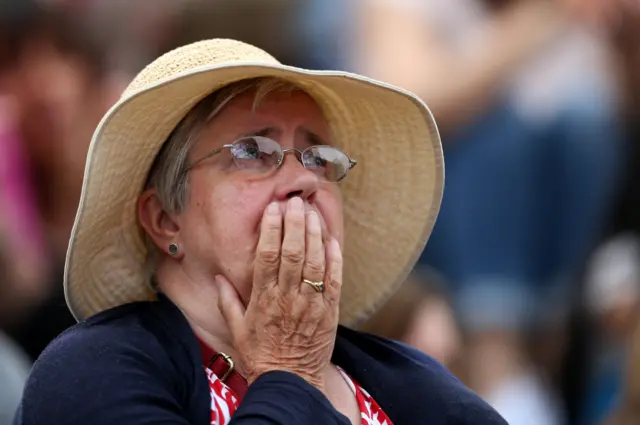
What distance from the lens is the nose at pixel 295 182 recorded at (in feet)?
8.03

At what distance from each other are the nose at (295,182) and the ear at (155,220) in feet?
0.92

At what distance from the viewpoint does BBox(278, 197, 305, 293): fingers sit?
7.52 ft

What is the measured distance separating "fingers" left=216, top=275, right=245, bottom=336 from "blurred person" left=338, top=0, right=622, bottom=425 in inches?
127

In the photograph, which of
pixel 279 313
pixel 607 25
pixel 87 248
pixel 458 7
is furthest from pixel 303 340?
pixel 607 25

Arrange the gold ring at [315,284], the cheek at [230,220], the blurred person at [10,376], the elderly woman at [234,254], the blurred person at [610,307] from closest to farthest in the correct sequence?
the elderly woman at [234,254]
the gold ring at [315,284]
the cheek at [230,220]
the blurred person at [10,376]
the blurred person at [610,307]

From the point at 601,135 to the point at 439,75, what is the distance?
0.89 m

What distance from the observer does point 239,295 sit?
245cm

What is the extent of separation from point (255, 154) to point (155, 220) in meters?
0.29

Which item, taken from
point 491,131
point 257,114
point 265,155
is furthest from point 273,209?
point 491,131

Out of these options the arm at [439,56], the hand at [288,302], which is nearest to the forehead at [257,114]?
the hand at [288,302]

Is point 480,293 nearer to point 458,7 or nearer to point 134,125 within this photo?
point 458,7

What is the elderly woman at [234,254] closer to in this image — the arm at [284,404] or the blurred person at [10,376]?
the arm at [284,404]

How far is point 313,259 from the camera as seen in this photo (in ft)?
7.60

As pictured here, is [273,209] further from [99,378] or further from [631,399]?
[631,399]
